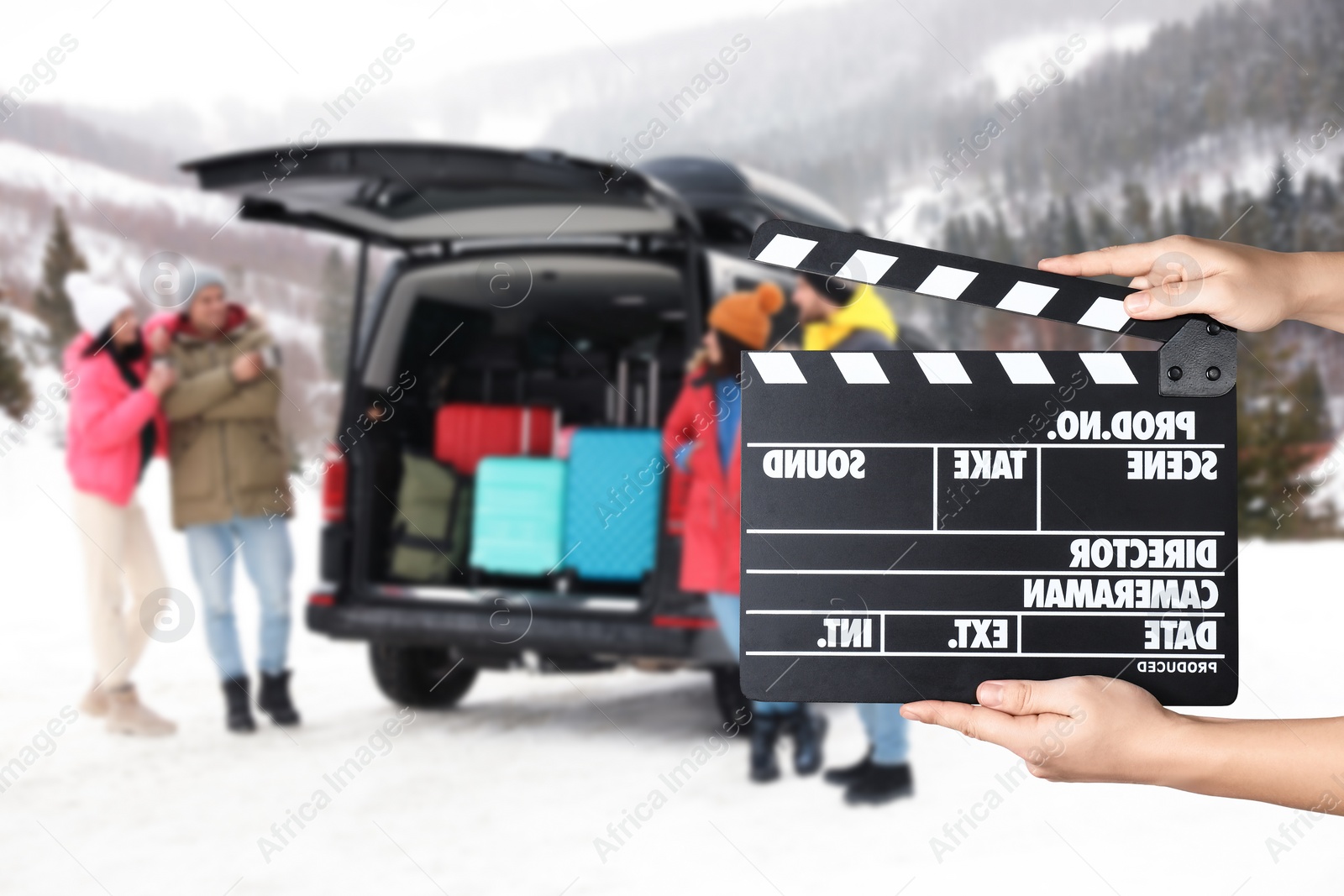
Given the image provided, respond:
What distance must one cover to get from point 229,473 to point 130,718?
1109mm

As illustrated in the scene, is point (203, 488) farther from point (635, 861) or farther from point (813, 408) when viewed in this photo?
point (813, 408)

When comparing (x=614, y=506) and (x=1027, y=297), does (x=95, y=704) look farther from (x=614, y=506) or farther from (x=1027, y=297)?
(x=1027, y=297)

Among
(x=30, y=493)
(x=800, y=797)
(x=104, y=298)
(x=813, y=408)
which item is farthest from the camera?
(x=30, y=493)

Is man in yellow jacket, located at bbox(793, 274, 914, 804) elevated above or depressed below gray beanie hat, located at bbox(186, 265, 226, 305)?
below

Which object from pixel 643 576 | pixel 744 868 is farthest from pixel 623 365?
pixel 744 868

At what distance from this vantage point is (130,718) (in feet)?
15.4

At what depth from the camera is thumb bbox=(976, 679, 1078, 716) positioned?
52.1 inches

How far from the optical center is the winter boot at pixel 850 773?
A: 3906 millimetres

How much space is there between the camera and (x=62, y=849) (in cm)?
332

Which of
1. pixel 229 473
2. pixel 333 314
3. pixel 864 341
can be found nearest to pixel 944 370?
pixel 864 341

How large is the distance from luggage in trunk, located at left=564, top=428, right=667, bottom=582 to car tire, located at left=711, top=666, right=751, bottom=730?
50 centimetres

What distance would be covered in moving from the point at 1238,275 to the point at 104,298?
4340 mm

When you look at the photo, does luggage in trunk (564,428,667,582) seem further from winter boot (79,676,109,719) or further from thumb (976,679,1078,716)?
thumb (976,679,1078,716)

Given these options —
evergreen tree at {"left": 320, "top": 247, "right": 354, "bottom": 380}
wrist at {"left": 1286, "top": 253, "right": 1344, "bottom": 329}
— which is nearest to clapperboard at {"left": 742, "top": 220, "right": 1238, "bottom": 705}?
wrist at {"left": 1286, "top": 253, "right": 1344, "bottom": 329}
